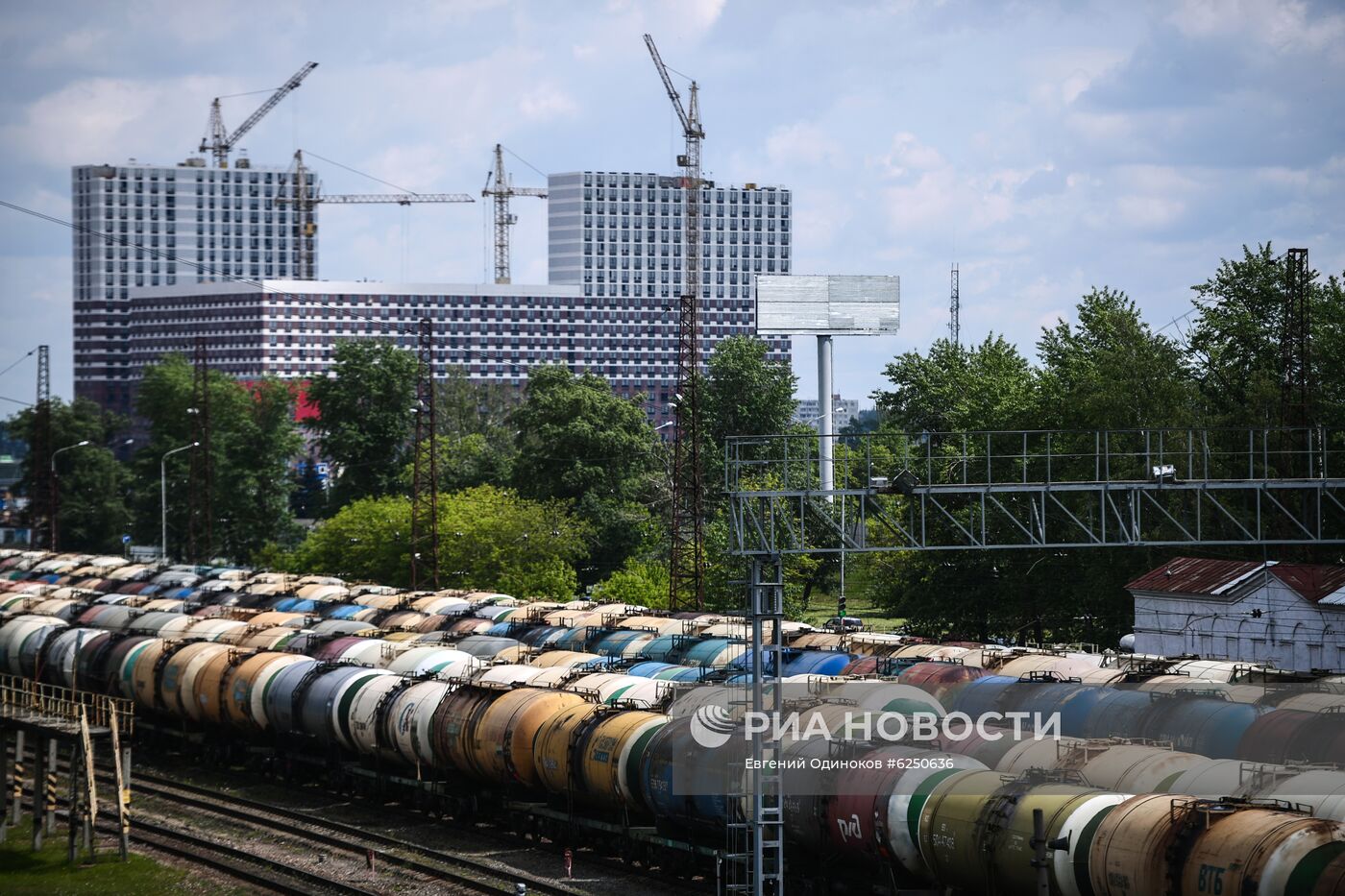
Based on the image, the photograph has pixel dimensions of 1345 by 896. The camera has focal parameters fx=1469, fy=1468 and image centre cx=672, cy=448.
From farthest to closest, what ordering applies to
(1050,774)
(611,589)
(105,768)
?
(611,589) → (105,768) → (1050,774)

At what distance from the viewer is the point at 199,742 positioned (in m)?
41.2

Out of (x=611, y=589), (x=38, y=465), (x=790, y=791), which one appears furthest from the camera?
(x=38, y=465)

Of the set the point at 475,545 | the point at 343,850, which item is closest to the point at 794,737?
the point at 343,850

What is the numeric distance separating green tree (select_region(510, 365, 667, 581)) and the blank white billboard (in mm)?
14036

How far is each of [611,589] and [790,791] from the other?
40.1 metres

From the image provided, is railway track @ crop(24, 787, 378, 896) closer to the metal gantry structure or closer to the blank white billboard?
the metal gantry structure

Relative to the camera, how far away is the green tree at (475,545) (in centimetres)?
6931

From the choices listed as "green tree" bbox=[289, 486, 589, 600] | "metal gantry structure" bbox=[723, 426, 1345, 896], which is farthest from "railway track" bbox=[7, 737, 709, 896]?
"green tree" bbox=[289, 486, 589, 600]

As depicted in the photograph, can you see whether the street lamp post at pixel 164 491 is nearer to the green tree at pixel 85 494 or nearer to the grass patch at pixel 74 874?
the green tree at pixel 85 494

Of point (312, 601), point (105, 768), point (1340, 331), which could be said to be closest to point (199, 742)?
point (105, 768)

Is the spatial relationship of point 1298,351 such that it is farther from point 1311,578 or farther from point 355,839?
point 355,839

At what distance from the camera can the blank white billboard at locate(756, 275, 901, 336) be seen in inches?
2854

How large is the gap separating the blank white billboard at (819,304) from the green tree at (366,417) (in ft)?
115

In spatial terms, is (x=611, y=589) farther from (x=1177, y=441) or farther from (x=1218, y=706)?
(x=1218, y=706)
